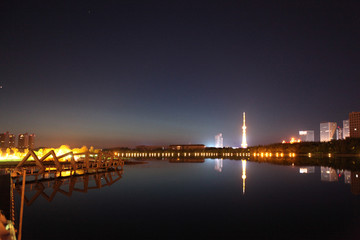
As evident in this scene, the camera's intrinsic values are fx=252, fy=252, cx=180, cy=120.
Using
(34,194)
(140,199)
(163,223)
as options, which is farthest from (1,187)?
(163,223)

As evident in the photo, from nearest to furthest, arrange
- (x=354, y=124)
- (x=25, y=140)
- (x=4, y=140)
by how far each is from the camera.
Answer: (x=4, y=140)
(x=25, y=140)
(x=354, y=124)

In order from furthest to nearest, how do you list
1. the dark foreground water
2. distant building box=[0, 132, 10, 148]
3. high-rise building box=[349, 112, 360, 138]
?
high-rise building box=[349, 112, 360, 138], distant building box=[0, 132, 10, 148], the dark foreground water

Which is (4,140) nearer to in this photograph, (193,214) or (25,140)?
(25,140)

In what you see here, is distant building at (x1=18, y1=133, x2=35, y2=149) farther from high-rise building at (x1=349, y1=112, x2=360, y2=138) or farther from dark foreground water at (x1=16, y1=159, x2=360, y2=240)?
high-rise building at (x1=349, y1=112, x2=360, y2=138)

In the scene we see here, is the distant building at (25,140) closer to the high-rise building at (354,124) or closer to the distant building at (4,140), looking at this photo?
the distant building at (4,140)

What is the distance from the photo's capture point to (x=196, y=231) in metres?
9.92

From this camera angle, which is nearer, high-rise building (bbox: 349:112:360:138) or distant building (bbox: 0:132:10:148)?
distant building (bbox: 0:132:10:148)

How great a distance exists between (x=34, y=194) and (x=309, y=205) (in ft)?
56.8

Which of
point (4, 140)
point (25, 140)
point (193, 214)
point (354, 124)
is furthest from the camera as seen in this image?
point (354, 124)

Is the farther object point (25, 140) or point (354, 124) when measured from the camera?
point (354, 124)

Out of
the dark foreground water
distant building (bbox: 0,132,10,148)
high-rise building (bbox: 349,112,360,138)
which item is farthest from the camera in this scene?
high-rise building (bbox: 349,112,360,138)

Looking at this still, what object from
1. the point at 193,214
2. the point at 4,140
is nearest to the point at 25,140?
the point at 4,140

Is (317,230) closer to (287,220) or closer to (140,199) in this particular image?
(287,220)

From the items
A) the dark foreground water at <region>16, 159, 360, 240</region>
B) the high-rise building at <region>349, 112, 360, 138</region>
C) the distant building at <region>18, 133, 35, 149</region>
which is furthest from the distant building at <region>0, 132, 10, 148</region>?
the high-rise building at <region>349, 112, 360, 138</region>
